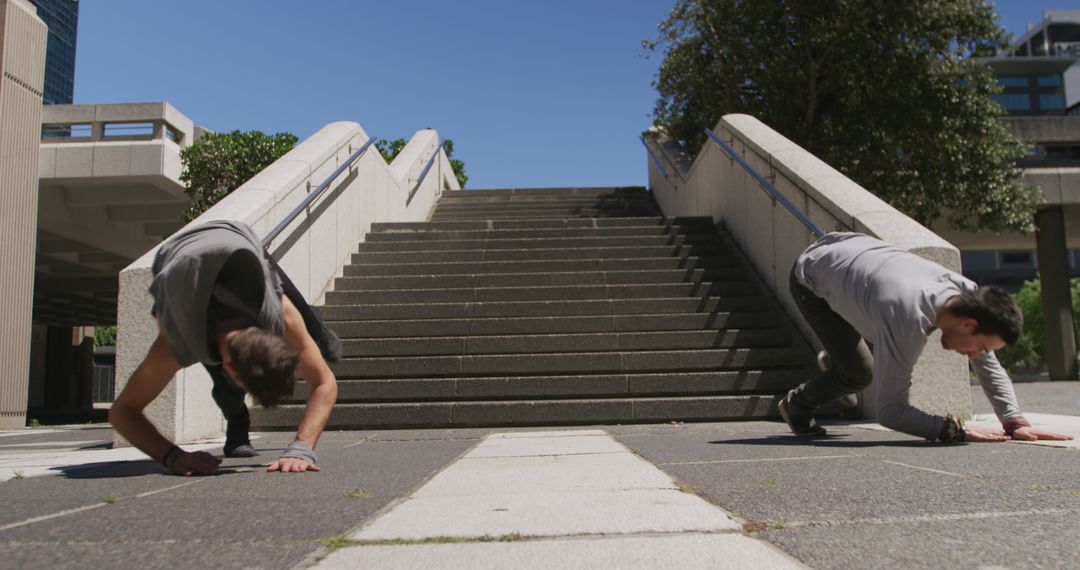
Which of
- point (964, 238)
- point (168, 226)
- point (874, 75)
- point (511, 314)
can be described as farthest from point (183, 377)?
point (964, 238)

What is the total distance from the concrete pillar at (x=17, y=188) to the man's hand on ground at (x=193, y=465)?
340 inches

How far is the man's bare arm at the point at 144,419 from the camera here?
283 centimetres

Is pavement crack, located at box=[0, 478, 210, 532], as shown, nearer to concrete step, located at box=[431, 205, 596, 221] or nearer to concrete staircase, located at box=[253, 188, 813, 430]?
concrete staircase, located at box=[253, 188, 813, 430]

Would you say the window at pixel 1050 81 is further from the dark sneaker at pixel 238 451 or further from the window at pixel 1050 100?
the dark sneaker at pixel 238 451

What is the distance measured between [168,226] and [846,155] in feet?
45.8

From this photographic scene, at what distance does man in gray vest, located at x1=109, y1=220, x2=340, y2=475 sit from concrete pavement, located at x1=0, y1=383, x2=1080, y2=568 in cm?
Result: 16

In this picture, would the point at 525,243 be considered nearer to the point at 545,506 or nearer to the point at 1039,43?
the point at 545,506

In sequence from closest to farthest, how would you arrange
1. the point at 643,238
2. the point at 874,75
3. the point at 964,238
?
1. the point at 643,238
2. the point at 874,75
3. the point at 964,238

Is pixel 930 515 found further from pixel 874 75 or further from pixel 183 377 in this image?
pixel 874 75

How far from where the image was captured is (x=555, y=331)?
675 cm

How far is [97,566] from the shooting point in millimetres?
1432

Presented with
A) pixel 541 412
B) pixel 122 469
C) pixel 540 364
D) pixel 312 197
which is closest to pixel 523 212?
pixel 312 197

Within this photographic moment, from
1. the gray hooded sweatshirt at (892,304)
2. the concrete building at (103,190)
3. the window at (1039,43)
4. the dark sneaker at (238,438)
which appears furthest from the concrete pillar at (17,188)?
the window at (1039,43)

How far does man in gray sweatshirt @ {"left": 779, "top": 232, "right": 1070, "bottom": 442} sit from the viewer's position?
9.65ft
